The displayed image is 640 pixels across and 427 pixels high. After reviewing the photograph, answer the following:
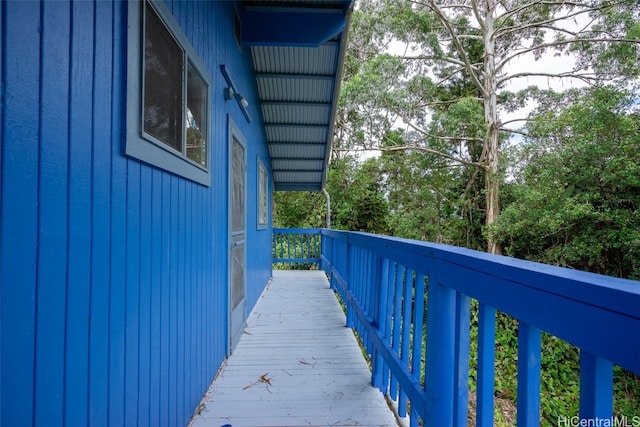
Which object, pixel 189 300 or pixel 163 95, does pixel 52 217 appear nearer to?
pixel 163 95

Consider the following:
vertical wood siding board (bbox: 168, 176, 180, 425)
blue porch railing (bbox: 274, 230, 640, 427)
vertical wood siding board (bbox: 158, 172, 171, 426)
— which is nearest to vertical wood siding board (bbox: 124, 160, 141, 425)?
vertical wood siding board (bbox: 158, 172, 171, 426)

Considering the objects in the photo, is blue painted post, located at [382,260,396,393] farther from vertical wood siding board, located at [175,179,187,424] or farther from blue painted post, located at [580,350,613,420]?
blue painted post, located at [580,350,613,420]

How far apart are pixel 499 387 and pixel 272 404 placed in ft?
20.2

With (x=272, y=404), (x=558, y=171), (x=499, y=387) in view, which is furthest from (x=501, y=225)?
(x=272, y=404)

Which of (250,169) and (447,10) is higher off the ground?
(447,10)

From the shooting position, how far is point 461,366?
111 centimetres

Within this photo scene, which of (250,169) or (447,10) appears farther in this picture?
(447,10)

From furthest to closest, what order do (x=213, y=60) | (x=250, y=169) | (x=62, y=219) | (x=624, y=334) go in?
(x=250, y=169), (x=213, y=60), (x=62, y=219), (x=624, y=334)

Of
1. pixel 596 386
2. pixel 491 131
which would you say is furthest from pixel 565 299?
pixel 491 131

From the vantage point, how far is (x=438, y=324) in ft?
4.00

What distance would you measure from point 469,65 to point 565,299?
12.2 metres

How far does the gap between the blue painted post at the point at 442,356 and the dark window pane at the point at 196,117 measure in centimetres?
172

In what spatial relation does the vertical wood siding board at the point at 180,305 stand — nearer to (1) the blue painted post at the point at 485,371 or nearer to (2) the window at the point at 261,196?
(1) the blue painted post at the point at 485,371

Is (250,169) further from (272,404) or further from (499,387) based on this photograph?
(499,387)
